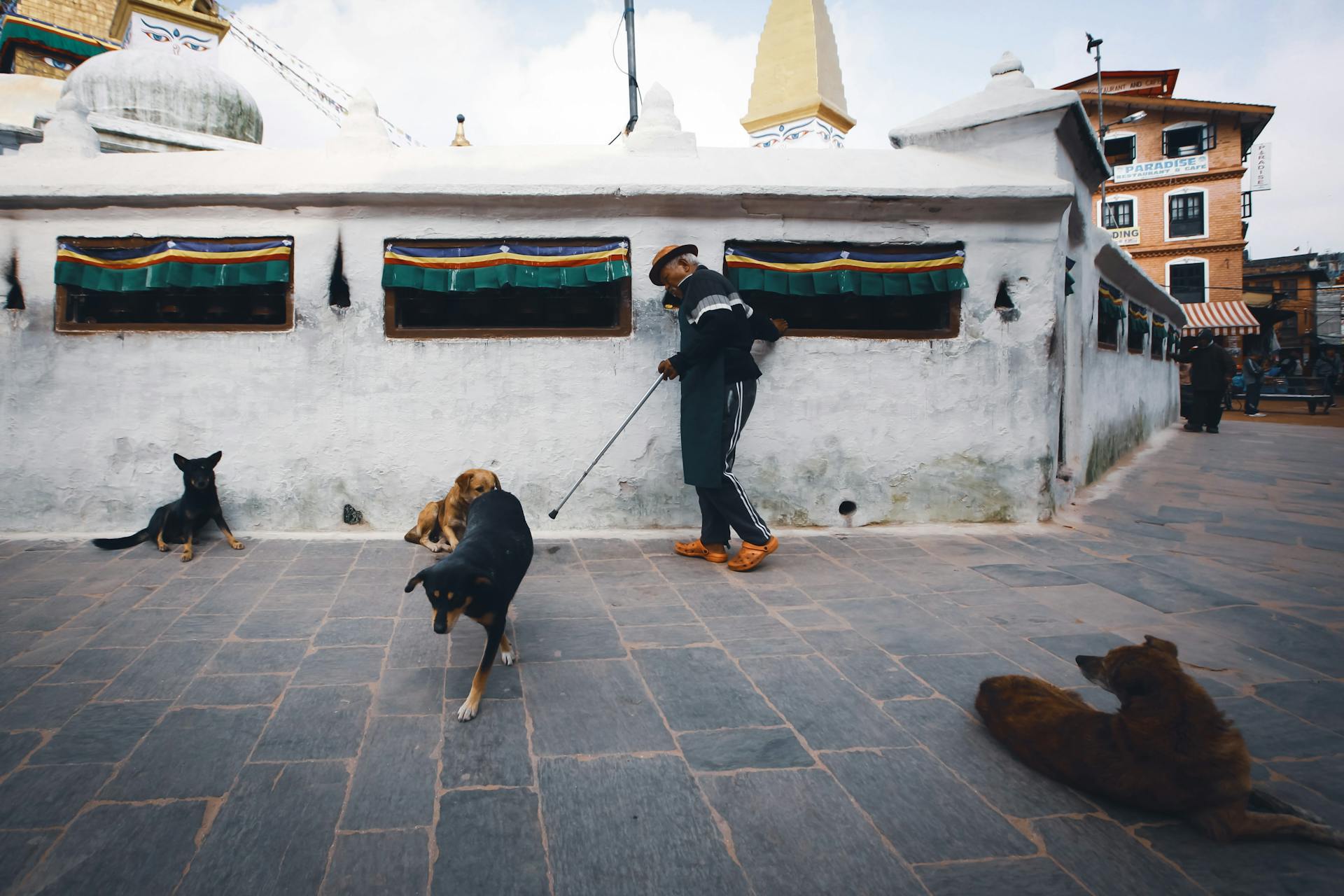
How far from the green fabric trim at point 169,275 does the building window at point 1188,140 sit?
38.9 meters

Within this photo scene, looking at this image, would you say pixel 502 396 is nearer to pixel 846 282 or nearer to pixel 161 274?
pixel 161 274

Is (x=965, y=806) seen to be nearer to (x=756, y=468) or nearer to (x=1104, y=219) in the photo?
(x=756, y=468)

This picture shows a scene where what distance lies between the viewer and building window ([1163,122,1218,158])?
31078 mm

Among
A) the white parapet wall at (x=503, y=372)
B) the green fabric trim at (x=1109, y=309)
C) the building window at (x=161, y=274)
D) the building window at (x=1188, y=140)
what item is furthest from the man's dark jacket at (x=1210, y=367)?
the building window at (x=1188, y=140)

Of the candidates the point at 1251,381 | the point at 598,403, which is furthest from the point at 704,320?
the point at 1251,381

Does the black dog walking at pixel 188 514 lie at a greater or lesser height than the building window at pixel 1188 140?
lesser

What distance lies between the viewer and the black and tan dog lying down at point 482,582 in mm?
2582

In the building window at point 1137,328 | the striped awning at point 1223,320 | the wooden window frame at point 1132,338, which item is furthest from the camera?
the striped awning at point 1223,320

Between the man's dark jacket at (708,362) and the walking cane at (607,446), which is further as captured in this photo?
the walking cane at (607,446)

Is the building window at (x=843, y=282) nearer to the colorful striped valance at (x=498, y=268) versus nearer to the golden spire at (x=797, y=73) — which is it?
the colorful striped valance at (x=498, y=268)

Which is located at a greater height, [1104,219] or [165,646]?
[1104,219]

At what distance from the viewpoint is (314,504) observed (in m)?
5.57

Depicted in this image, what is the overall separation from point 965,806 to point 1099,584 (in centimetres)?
284

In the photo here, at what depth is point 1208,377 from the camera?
541 inches
